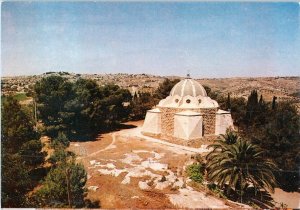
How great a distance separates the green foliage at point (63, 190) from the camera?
11438 mm

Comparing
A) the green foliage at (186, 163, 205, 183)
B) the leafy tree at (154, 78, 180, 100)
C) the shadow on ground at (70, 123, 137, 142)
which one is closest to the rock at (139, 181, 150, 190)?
the green foliage at (186, 163, 205, 183)

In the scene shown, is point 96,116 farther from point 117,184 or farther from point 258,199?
point 258,199

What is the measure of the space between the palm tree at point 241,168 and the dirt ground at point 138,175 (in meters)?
1.16

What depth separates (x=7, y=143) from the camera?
13.9 meters

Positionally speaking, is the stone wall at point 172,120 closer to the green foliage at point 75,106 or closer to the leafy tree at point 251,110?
the leafy tree at point 251,110

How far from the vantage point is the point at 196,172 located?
51.3ft

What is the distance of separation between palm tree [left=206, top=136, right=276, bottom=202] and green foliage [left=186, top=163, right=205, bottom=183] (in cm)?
112

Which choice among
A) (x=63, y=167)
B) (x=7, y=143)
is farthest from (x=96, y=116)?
A: (x=63, y=167)

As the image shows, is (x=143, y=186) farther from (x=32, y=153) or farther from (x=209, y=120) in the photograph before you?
(x=209, y=120)

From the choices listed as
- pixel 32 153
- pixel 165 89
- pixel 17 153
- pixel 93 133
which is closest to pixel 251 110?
pixel 165 89

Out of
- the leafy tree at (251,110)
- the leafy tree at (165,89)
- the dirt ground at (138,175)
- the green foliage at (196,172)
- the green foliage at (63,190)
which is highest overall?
the leafy tree at (165,89)

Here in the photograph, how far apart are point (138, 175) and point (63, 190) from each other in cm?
492

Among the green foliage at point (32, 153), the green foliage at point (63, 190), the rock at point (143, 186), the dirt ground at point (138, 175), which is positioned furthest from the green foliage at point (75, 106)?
the green foliage at point (63, 190)

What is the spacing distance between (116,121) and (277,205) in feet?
57.1
